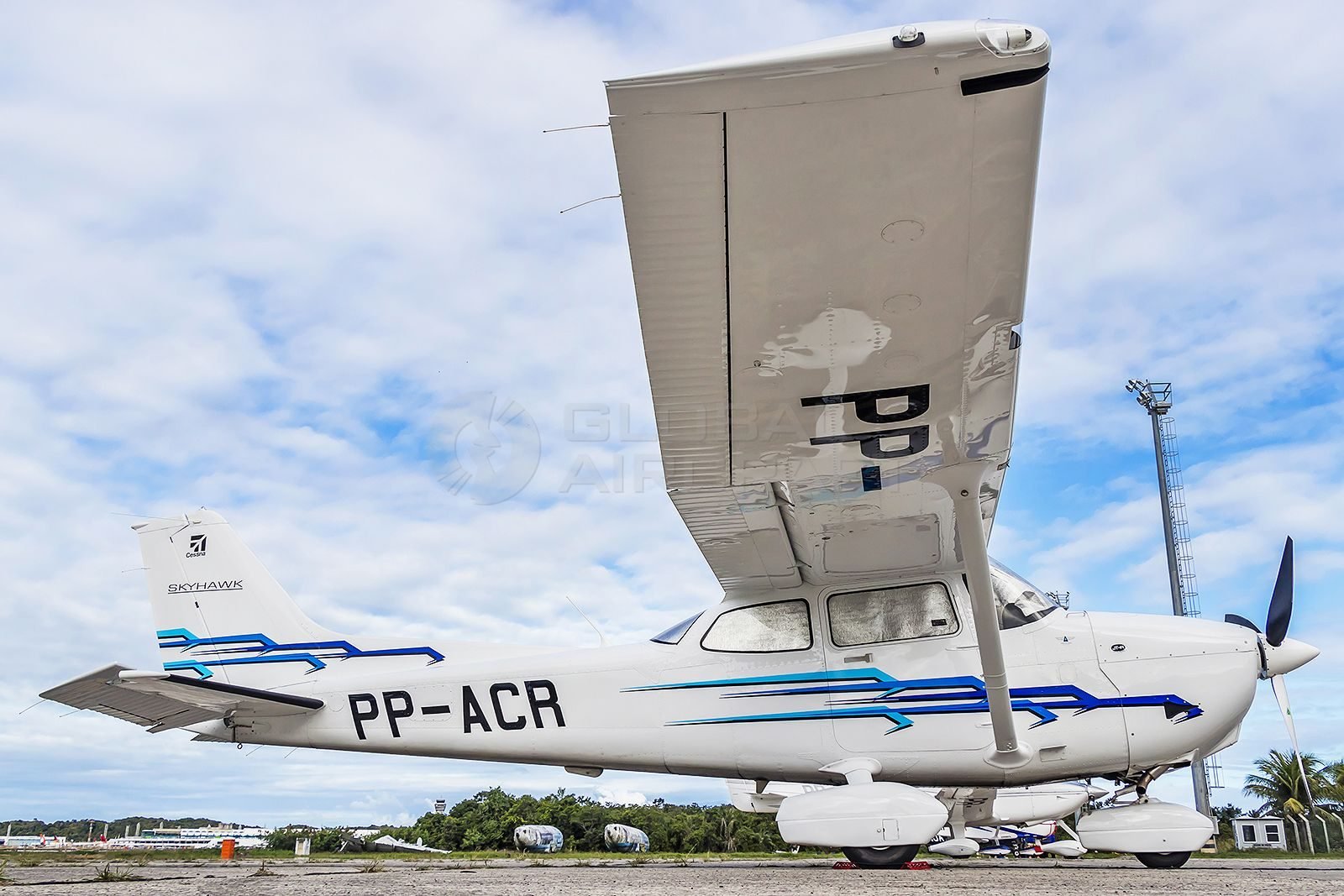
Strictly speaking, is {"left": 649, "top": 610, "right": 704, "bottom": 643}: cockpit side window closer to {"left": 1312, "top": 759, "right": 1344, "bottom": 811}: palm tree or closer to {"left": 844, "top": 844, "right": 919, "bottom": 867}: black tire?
{"left": 844, "top": 844, "right": 919, "bottom": 867}: black tire

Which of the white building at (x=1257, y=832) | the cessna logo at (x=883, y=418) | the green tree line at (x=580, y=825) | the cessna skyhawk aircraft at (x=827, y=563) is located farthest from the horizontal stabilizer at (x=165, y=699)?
the white building at (x=1257, y=832)

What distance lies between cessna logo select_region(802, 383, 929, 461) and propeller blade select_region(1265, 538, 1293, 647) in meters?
3.30

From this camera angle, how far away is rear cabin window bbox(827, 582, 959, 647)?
690 cm

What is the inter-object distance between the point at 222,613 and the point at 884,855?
647 cm

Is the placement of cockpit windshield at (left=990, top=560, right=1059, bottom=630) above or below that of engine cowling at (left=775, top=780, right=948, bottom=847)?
above

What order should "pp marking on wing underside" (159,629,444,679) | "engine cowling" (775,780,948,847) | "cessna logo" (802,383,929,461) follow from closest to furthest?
"cessna logo" (802,383,929,461), "engine cowling" (775,780,948,847), "pp marking on wing underside" (159,629,444,679)

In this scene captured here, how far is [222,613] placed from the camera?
859 cm

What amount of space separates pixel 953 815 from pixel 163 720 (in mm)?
6913

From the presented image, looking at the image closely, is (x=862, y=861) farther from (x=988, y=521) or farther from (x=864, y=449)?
(x=864, y=449)

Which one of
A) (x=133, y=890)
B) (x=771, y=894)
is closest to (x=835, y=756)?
(x=771, y=894)

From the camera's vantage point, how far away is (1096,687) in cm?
650

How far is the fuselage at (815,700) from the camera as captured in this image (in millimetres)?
6453

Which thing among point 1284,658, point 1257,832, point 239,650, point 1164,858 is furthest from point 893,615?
point 1257,832

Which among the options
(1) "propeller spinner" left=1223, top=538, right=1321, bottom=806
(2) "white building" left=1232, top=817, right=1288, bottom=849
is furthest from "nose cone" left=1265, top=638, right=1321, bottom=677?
(2) "white building" left=1232, top=817, right=1288, bottom=849
